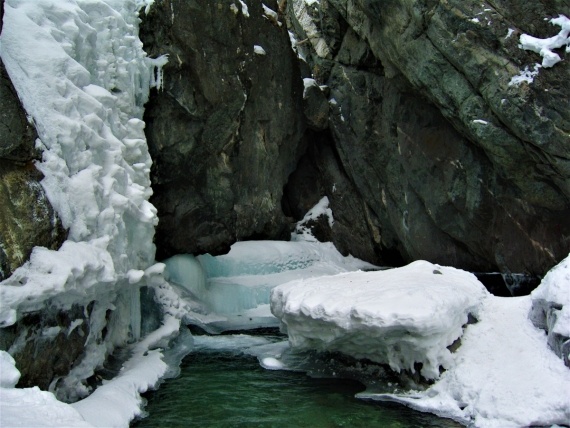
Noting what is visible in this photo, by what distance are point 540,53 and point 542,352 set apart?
522 cm

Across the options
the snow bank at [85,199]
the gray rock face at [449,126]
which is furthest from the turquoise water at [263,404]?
the gray rock face at [449,126]

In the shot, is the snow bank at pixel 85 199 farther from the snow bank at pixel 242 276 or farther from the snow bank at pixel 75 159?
the snow bank at pixel 242 276

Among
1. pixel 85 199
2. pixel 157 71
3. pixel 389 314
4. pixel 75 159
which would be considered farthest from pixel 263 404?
pixel 157 71

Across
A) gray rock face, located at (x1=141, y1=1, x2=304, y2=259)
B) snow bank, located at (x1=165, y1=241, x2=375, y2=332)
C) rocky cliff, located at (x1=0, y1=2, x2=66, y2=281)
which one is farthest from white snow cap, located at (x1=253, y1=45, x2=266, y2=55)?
rocky cliff, located at (x1=0, y1=2, x2=66, y2=281)

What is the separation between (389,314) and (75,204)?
450 cm

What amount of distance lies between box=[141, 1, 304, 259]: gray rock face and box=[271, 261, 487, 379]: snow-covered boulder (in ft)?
17.1

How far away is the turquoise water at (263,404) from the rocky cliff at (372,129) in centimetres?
527

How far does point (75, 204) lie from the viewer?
716 cm

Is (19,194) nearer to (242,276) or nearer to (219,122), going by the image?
(219,122)

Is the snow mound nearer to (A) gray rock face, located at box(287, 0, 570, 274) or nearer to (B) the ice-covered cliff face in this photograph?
(A) gray rock face, located at box(287, 0, 570, 274)

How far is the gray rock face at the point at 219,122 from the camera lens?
12547 mm

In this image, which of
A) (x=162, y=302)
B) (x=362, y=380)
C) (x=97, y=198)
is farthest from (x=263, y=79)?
(x=362, y=380)

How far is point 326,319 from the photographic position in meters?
7.88

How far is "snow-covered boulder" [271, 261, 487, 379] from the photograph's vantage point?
737 cm
